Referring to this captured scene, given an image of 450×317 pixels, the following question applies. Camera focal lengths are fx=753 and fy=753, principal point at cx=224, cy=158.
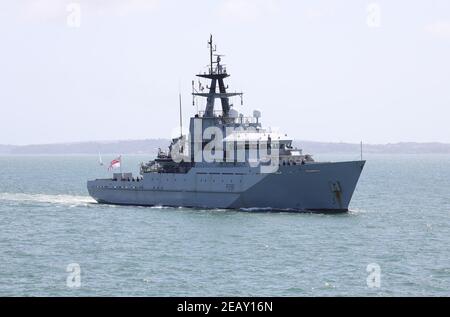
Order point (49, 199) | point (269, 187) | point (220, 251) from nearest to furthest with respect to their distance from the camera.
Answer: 1. point (220, 251)
2. point (269, 187)
3. point (49, 199)

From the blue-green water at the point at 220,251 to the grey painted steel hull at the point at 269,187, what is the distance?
1.41m

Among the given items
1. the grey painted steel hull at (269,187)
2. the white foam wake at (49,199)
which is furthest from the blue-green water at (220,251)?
the white foam wake at (49,199)

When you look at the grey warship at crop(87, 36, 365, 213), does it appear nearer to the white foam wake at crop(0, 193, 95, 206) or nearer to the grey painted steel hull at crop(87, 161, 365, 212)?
the grey painted steel hull at crop(87, 161, 365, 212)

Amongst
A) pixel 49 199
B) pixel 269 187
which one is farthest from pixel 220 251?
pixel 49 199

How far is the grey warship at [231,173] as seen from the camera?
4975cm

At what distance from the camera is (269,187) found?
50.3 meters

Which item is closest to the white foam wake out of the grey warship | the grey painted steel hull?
the grey warship

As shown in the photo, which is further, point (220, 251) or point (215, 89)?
point (215, 89)

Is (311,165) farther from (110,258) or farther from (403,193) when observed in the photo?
(403,193)

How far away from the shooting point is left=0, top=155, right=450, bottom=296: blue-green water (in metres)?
28.6

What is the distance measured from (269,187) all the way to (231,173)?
3.00 meters

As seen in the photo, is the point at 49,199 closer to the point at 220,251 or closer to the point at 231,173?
the point at 231,173

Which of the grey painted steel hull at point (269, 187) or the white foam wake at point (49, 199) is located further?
the white foam wake at point (49, 199)

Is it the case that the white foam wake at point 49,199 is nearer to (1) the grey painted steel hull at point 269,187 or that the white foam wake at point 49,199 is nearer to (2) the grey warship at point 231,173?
(2) the grey warship at point 231,173
